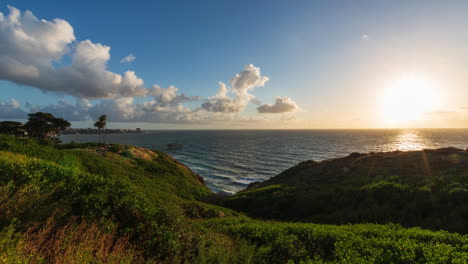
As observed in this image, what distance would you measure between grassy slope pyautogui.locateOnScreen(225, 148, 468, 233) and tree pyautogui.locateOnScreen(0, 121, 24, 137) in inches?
2649

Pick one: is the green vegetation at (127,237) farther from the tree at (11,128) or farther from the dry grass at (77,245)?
the tree at (11,128)

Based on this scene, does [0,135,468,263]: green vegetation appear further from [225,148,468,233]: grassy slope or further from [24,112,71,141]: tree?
[24,112,71,141]: tree

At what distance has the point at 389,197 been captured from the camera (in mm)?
13750

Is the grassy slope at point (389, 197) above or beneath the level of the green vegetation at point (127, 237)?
beneath

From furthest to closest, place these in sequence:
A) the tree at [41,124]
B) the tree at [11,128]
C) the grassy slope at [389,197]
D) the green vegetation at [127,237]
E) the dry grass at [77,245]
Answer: the tree at [41,124] < the tree at [11,128] < the grassy slope at [389,197] < the green vegetation at [127,237] < the dry grass at [77,245]

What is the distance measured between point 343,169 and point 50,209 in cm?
2884

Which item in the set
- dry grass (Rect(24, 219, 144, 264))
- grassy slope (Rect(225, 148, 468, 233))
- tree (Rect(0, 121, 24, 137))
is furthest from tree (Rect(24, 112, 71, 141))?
dry grass (Rect(24, 219, 144, 264))

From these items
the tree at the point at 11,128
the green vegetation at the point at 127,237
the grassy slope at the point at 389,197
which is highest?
the tree at the point at 11,128

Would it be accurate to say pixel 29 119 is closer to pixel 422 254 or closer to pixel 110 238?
pixel 110 238

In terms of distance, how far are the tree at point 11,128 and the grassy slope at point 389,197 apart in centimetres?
6729

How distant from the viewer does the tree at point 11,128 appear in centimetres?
5016

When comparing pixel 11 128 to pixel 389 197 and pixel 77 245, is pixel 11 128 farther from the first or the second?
pixel 389 197

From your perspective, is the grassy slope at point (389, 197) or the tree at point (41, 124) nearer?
the grassy slope at point (389, 197)

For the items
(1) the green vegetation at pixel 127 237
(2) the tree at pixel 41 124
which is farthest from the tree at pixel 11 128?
(1) the green vegetation at pixel 127 237
